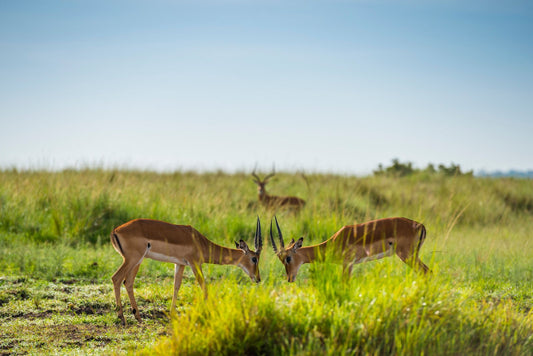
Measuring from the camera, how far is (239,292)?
15.8 ft

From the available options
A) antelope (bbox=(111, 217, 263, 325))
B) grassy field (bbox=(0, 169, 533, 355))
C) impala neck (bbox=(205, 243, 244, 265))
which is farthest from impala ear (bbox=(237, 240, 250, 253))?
grassy field (bbox=(0, 169, 533, 355))

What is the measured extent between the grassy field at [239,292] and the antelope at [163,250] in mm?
405

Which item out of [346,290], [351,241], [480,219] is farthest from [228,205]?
[346,290]

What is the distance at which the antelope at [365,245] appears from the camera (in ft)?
21.1

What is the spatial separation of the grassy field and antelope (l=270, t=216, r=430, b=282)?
347 mm

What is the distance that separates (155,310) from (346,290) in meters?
3.12

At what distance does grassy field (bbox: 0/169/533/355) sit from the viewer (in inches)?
171

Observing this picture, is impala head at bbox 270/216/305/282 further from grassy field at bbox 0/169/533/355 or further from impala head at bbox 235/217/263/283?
grassy field at bbox 0/169/533/355

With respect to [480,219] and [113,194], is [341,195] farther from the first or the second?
[113,194]

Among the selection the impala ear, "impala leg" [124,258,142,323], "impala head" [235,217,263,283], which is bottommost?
"impala leg" [124,258,142,323]

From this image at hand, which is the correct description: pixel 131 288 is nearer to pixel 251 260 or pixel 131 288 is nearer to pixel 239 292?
pixel 251 260

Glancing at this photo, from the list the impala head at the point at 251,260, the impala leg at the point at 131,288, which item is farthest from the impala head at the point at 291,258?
the impala leg at the point at 131,288

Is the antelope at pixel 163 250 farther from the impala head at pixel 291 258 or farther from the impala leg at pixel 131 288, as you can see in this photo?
the impala head at pixel 291 258

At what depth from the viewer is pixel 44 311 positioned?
22.5 feet
